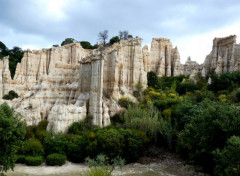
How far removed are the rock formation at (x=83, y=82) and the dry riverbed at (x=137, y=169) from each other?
4.73 meters

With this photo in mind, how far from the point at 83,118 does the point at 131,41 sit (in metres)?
13.9

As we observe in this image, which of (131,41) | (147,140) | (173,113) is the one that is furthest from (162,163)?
(131,41)

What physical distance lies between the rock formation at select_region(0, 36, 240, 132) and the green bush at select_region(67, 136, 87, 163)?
2749 mm

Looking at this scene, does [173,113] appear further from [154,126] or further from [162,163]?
[162,163]

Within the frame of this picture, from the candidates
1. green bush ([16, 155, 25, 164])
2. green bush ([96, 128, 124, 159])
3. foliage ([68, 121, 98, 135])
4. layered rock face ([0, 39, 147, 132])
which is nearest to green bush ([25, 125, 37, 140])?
layered rock face ([0, 39, 147, 132])

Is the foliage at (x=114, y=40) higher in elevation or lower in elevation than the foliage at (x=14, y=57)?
higher

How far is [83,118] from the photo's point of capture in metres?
24.9

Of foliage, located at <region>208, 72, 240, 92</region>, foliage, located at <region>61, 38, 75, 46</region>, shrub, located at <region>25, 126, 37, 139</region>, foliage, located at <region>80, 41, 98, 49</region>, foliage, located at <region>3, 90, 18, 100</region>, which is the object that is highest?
foliage, located at <region>61, 38, 75, 46</region>

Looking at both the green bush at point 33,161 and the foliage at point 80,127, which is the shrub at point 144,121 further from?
the green bush at point 33,161

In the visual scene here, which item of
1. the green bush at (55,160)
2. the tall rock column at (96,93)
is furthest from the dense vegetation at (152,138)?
the tall rock column at (96,93)

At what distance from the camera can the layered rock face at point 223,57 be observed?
44.2 metres

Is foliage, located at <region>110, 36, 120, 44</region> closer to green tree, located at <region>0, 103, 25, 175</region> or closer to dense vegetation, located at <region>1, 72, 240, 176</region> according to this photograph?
dense vegetation, located at <region>1, 72, 240, 176</region>

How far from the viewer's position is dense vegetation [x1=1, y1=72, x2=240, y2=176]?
13891 mm

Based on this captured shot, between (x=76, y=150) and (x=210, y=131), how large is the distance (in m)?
11.6
